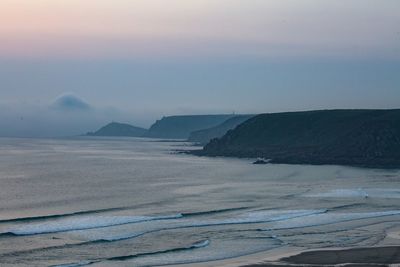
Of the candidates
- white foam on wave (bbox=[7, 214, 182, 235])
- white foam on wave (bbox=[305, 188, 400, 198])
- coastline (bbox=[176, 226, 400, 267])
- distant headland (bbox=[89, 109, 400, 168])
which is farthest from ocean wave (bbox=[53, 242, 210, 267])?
distant headland (bbox=[89, 109, 400, 168])

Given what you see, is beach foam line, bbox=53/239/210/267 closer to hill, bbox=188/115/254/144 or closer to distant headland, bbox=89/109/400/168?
distant headland, bbox=89/109/400/168

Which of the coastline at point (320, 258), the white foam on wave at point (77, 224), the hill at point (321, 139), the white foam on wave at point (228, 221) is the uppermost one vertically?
the hill at point (321, 139)

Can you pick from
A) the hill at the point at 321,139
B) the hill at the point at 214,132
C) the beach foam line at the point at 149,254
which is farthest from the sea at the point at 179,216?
the hill at the point at 214,132

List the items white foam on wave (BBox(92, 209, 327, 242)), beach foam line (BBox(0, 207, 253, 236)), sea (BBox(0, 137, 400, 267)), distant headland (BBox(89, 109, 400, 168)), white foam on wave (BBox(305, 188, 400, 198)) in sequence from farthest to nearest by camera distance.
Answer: distant headland (BBox(89, 109, 400, 168))
white foam on wave (BBox(305, 188, 400, 198))
beach foam line (BBox(0, 207, 253, 236))
white foam on wave (BBox(92, 209, 327, 242))
sea (BBox(0, 137, 400, 267))

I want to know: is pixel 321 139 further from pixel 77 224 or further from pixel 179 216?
pixel 77 224

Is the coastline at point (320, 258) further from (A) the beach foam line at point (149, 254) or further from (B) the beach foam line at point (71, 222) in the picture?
(B) the beach foam line at point (71, 222)

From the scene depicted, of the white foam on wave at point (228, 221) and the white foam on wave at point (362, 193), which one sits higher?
the white foam on wave at point (228, 221)
